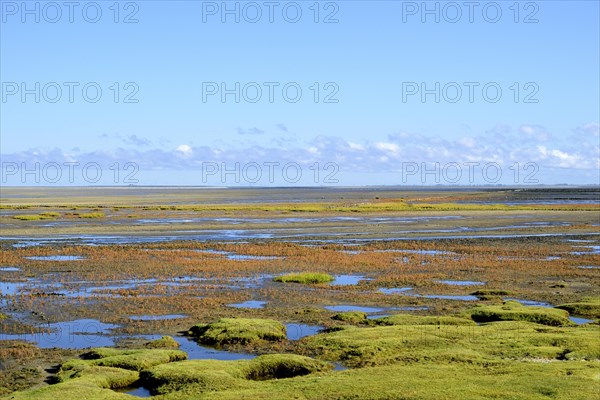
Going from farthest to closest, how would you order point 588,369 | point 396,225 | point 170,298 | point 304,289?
point 396,225, point 304,289, point 170,298, point 588,369

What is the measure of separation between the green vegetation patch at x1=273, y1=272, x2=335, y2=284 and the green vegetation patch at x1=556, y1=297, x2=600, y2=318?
13.8 meters

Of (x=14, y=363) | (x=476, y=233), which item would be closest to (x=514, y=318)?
(x=14, y=363)

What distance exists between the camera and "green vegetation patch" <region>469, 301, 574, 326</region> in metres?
29.7

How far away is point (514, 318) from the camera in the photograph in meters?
30.3

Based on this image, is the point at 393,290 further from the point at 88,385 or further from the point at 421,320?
the point at 88,385

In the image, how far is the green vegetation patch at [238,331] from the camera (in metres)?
26.5

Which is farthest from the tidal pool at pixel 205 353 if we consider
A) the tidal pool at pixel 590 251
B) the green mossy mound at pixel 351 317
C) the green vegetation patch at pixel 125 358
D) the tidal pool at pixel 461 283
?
the tidal pool at pixel 590 251

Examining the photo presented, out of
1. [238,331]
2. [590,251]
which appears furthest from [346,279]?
[590,251]

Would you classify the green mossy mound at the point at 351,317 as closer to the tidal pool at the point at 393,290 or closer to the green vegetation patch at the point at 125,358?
the tidal pool at the point at 393,290

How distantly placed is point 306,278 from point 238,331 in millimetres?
15214

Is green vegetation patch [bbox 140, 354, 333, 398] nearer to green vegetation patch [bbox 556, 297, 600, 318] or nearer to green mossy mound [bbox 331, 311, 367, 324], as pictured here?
green mossy mound [bbox 331, 311, 367, 324]

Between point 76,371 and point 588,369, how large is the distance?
1457cm

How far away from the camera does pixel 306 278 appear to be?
42125mm

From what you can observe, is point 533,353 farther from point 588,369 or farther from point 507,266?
point 507,266
